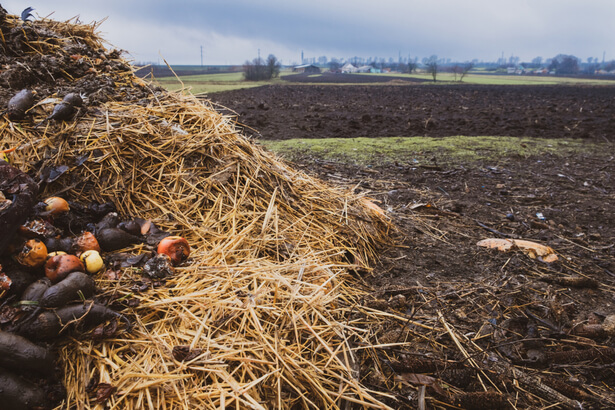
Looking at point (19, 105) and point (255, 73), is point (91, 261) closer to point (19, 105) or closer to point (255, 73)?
point (19, 105)

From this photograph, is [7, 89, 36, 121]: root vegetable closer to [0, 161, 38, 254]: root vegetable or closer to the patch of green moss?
[0, 161, 38, 254]: root vegetable

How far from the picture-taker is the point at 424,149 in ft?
24.4

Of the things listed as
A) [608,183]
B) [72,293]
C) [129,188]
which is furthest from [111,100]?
[608,183]

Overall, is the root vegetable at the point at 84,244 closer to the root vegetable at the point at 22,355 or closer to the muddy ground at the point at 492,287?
the root vegetable at the point at 22,355

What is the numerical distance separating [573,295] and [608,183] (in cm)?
403

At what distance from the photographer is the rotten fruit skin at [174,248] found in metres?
2.22

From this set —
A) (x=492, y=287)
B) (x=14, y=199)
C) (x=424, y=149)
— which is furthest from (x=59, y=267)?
(x=424, y=149)

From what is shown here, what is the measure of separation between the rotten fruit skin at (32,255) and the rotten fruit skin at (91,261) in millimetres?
190

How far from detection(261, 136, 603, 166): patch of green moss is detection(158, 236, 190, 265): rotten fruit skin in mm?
4188

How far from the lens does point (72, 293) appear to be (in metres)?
1.67

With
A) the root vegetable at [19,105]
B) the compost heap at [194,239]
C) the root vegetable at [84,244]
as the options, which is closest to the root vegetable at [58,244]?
the root vegetable at [84,244]

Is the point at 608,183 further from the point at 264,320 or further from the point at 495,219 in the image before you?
the point at 264,320

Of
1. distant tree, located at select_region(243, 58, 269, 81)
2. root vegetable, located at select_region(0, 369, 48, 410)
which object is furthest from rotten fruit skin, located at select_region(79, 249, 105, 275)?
distant tree, located at select_region(243, 58, 269, 81)

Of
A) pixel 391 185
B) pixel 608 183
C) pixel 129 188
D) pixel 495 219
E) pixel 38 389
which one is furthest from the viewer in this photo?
pixel 608 183
